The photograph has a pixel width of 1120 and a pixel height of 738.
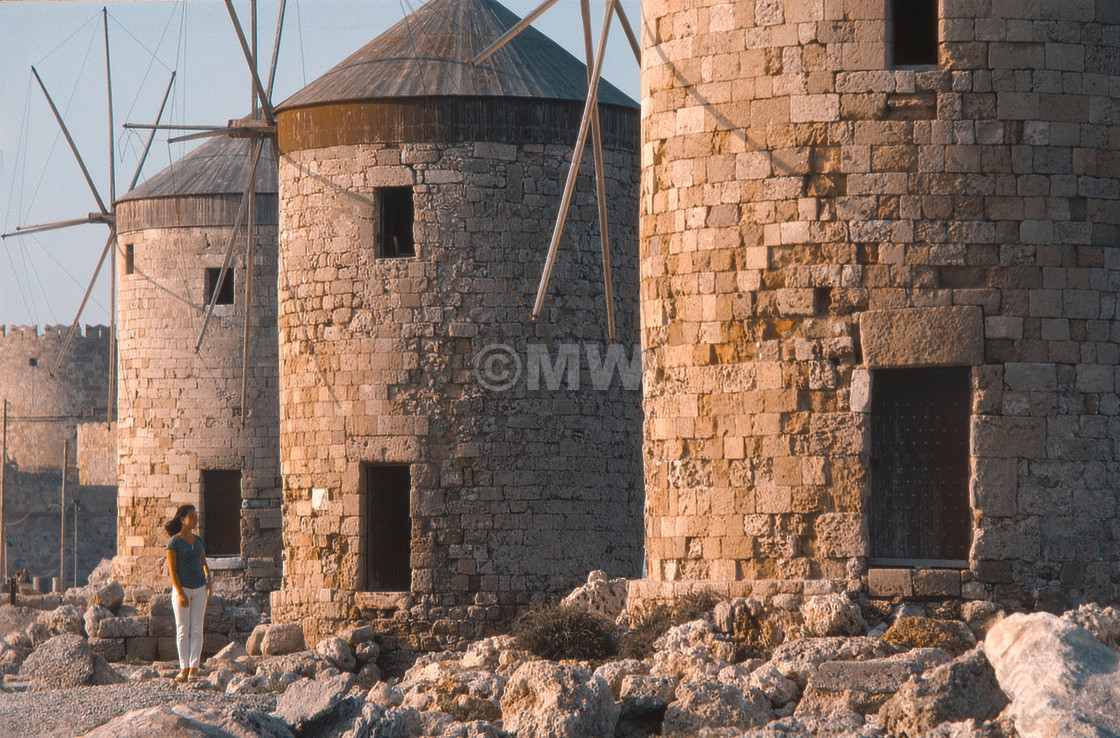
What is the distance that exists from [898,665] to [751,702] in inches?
42.7

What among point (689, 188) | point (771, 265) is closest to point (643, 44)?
point (689, 188)

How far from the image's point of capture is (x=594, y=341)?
17141 mm

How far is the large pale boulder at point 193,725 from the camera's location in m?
7.90

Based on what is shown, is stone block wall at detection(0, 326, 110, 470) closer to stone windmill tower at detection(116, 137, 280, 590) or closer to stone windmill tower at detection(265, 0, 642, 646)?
stone windmill tower at detection(116, 137, 280, 590)

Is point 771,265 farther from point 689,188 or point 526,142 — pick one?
point 526,142

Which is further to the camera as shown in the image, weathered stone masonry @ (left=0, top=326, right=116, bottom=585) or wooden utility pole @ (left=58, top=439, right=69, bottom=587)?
weathered stone masonry @ (left=0, top=326, right=116, bottom=585)

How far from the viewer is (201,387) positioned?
952 inches

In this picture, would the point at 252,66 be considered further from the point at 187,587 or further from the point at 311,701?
the point at 311,701

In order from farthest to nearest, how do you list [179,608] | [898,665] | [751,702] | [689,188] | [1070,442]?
[179,608] → [689,188] → [1070,442] → [898,665] → [751,702]

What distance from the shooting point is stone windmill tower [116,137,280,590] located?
23.8m

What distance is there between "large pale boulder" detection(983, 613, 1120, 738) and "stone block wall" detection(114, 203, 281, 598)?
15.9 metres

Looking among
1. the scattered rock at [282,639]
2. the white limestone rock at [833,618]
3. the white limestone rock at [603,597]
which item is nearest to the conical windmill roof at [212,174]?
the scattered rock at [282,639]

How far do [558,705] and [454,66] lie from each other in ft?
33.1

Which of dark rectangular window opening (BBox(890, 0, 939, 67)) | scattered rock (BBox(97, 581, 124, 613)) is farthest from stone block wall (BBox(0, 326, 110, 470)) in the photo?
dark rectangular window opening (BBox(890, 0, 939, 67))
